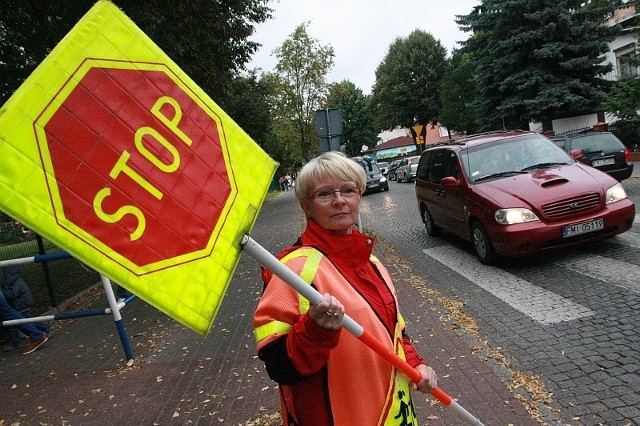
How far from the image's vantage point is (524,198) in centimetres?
670

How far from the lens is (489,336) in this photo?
4.78 meters

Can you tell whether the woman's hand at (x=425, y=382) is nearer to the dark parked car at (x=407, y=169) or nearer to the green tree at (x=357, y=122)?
the dark parked car at (x=407, y=169)

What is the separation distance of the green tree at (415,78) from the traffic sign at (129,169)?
50740 mm

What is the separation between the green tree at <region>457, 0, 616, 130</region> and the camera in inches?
923

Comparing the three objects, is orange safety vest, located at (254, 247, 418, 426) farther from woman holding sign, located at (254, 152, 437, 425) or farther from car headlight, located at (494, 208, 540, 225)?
car headlight, located at (494, 208, 540, 225)

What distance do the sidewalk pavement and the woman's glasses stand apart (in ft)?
7.13

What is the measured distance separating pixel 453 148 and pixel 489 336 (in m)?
4.71

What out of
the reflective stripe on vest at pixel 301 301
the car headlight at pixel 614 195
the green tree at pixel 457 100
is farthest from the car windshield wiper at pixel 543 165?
the green tree at pixel 457 100

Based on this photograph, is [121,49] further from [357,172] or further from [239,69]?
[239,69]

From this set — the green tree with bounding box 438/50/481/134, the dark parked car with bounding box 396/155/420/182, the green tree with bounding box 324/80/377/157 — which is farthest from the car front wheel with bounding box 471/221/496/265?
the green tree with bounding box 324/80/377/157

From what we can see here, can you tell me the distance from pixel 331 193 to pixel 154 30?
25.8 ft

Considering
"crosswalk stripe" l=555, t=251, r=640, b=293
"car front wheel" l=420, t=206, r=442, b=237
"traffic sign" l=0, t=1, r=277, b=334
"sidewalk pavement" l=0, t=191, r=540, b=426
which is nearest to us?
"traffic sign" l=0, t=1, r=277, b=334

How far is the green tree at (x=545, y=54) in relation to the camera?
76.9ft

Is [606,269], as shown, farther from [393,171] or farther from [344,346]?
[393,171]
